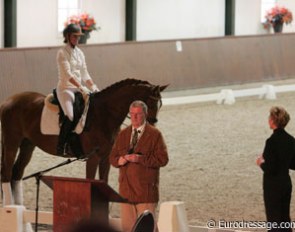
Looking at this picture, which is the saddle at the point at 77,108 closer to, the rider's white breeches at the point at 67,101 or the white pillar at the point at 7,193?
the rider's white breeches at the point at 67,101

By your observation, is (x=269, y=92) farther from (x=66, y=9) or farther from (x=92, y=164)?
(x=92, y=164)

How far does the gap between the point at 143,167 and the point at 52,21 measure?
16.2 m

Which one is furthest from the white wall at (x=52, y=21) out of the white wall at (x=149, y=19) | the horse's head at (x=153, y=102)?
the horse's head at (x=153, y=102)

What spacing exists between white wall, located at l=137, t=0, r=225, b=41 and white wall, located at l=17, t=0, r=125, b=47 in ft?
3.32

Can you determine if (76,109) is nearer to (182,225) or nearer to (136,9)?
(182,225)

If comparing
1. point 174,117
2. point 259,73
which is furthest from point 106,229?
point 259,73

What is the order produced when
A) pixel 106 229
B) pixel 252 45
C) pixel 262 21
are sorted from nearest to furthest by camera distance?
pixel 106 229 < pixel 252 45 < pixel 262 21

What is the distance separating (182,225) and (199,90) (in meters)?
16.1

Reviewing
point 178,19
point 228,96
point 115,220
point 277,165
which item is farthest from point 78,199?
point 178,19

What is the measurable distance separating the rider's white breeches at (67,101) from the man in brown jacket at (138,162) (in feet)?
7.93

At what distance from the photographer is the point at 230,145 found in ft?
48.9

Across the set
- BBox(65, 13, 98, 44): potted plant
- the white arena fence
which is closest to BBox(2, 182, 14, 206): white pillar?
the white arena fence

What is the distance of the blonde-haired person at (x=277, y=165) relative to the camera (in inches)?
284

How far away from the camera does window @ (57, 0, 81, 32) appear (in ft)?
76.8
